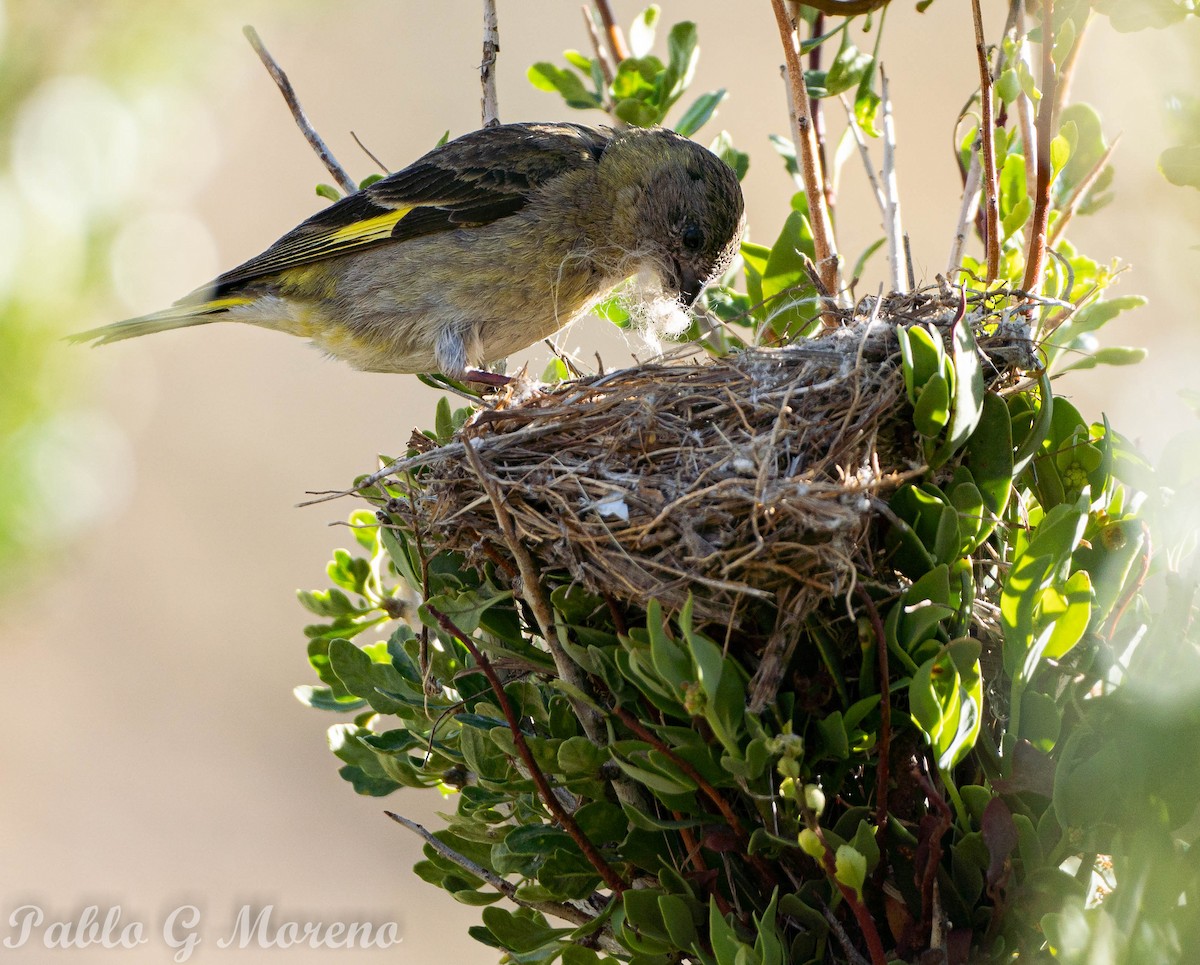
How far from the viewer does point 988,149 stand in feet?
6.19

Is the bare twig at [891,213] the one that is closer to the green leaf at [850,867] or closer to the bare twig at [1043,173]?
the bare twig at [1043,173]

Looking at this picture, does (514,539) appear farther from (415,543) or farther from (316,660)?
(316,660)

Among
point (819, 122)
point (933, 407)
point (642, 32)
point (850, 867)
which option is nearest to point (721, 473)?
point (933, 407)

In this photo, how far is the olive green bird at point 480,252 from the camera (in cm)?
303

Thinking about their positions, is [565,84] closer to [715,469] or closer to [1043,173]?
[1043,173]

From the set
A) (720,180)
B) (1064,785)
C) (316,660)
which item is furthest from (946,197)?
(1064,785)

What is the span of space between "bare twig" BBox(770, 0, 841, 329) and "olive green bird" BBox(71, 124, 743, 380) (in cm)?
68

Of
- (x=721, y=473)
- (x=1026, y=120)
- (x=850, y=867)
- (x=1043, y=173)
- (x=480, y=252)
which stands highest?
(x=480, y=252)

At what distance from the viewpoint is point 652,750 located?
1395mm

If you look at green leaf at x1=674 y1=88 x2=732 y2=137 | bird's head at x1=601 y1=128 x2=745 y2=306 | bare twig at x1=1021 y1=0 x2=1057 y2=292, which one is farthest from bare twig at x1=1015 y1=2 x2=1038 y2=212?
bird's head at x1=601 y1=128 x2=745 y2=306

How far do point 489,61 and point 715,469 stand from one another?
4.26 ft

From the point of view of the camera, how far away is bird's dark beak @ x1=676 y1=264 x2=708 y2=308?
9.43 ft

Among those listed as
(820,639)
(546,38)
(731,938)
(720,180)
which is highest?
(546,38)

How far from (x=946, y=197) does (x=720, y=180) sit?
2271mm
